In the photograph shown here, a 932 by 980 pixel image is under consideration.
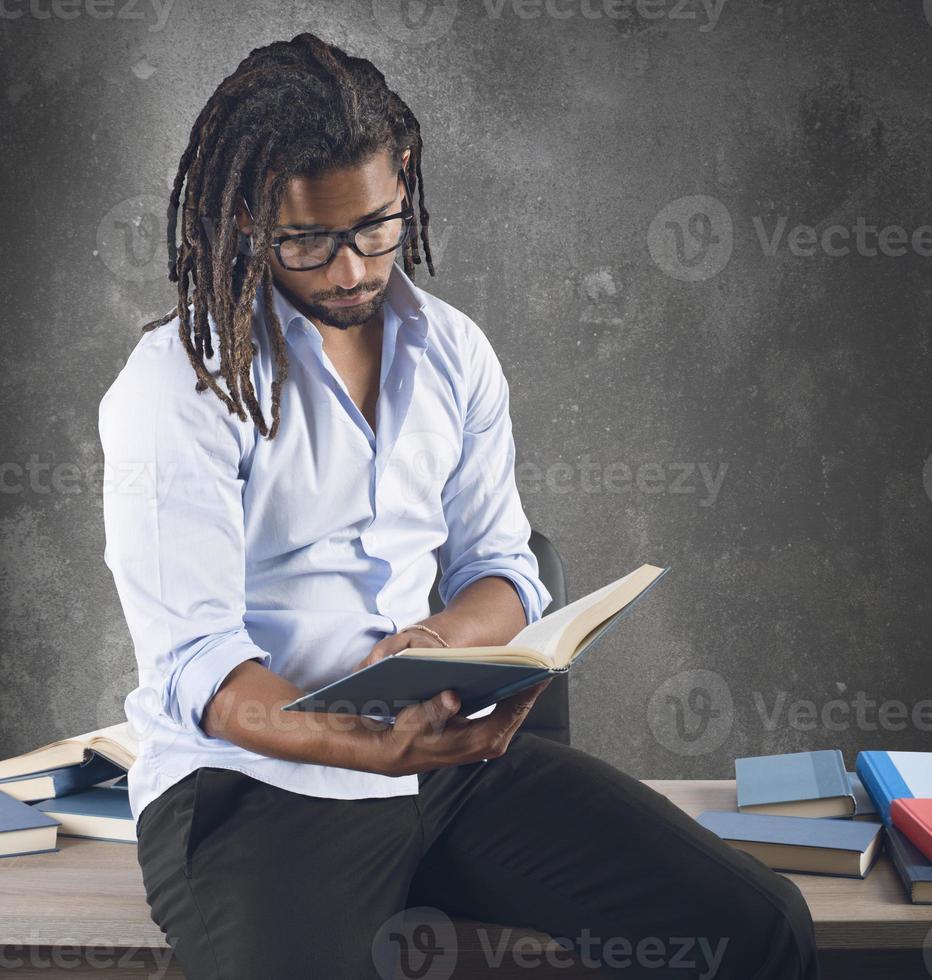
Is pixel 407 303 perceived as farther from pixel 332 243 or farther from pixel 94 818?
pixel 94 818

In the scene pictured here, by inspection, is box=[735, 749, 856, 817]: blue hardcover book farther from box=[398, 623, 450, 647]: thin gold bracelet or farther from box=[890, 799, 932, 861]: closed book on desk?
box=[398, 623, 450, 647]: thin gold bracelet

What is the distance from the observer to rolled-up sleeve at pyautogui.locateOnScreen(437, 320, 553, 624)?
60.0 inches

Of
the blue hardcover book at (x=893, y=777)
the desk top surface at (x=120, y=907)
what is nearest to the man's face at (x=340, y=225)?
the desk top surface at (x=120, y=907)

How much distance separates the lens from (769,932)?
1.10 metres

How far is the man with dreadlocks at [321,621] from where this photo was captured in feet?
3.62

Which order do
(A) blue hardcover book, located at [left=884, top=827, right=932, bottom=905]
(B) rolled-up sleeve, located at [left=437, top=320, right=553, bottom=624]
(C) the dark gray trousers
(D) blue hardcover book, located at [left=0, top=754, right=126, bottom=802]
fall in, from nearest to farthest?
(C) the dark gray trousers, (A) blue hardcover book, located at [left=884, top=827, right=932, bottom=905], (D) blue hardcover book, located at [left=0, top=754, right=126, bottom=802], (B) rolled-up sleeve, located at [left=437, top=320, right=553, bottom=624]

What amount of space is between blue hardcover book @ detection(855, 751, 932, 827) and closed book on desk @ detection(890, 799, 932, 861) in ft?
0.08

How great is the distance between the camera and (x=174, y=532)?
47.5 inches

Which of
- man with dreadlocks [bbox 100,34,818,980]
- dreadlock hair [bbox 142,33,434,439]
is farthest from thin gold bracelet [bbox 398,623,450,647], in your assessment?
dreadlock hair [bbox 142,33,434,439]

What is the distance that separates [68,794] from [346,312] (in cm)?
74

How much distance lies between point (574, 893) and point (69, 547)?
6.63ft

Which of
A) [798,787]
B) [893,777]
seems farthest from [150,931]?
[893,777]

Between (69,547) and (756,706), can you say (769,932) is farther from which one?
(69,547)

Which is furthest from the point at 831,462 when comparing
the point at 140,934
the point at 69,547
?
the point at 140,934
